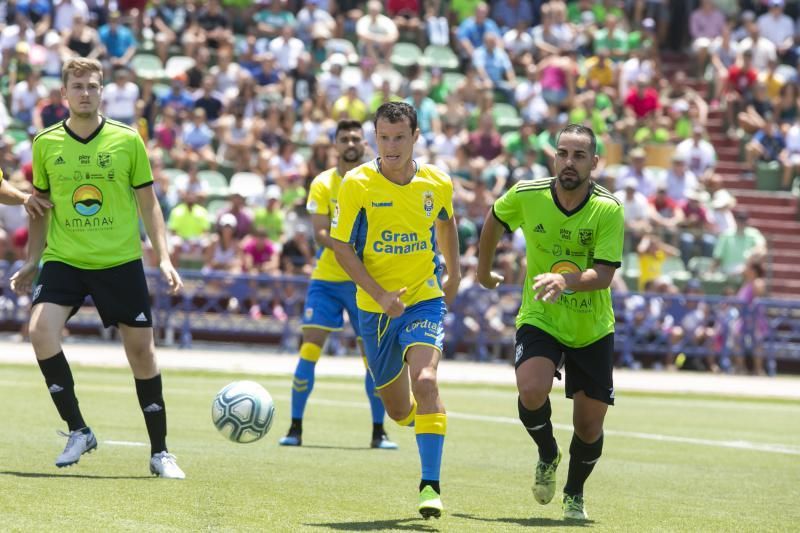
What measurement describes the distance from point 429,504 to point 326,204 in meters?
5.16

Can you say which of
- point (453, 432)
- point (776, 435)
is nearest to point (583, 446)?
point (453, 432)

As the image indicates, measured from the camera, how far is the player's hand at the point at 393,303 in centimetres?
838

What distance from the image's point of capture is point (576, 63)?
29891mm

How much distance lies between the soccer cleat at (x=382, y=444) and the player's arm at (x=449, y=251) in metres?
3.56

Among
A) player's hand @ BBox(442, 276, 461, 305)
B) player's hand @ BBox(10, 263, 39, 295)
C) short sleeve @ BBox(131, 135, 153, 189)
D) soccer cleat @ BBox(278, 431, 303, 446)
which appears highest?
short sleeve @ BBox(131, 135, 153, 189)

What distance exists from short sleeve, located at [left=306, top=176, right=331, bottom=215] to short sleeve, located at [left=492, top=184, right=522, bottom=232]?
3.82 metres

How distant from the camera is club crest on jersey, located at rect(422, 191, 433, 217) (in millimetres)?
8805

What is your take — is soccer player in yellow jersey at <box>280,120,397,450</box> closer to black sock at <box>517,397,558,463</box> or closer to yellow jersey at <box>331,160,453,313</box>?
yellow jersey at <box>331,160,453,313</box>

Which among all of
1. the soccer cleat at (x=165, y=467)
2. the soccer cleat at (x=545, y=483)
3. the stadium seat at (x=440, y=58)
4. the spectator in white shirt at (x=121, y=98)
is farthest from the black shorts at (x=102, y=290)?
the stadium seat at (x=440, y=58)

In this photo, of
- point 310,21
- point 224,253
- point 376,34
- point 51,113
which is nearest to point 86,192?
point 224,253

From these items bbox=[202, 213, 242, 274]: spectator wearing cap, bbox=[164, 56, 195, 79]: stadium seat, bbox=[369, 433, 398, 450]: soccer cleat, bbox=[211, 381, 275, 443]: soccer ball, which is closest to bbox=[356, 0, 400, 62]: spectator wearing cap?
bbox=[164, 56, 195, 79]: stadium seat

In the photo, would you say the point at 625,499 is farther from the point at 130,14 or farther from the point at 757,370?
the point at 130,14

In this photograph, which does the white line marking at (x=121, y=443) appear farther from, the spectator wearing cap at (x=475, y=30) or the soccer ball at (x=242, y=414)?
the spectator wearing cap at (x=475, y=30)

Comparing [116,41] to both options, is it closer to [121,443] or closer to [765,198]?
[765,198]
